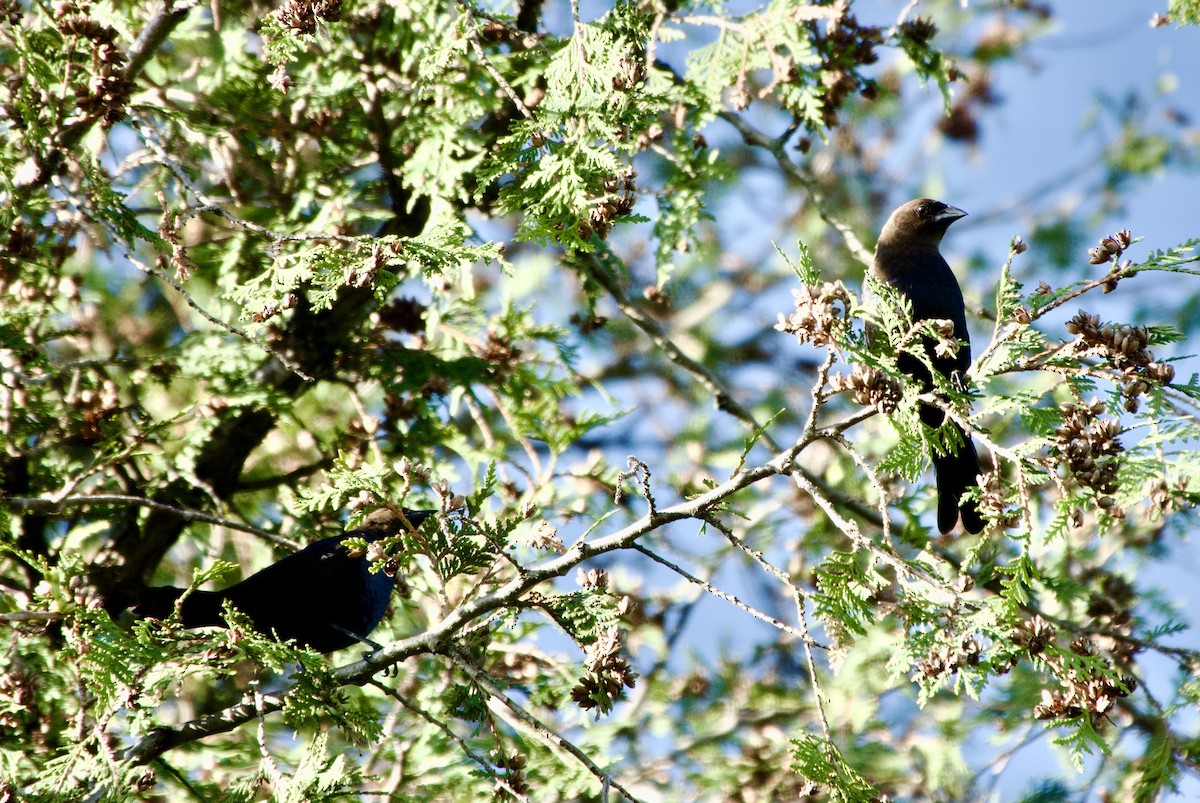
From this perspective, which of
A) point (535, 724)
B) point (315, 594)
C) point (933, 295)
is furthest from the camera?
point (933, 295)

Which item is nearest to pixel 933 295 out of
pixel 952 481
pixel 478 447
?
pixel 952 481

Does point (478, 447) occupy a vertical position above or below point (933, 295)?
below

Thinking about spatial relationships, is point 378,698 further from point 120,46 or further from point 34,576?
point 120,46

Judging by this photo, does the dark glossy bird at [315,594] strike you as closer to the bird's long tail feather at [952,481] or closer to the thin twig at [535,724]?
the thin twig at [535,724]

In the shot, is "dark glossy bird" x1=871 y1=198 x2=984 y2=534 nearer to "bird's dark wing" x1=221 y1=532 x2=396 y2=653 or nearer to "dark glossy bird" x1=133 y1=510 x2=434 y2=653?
"dark glossy bird" x1=133 y1=510 x2=434 y2=653

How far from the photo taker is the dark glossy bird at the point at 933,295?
3.57m

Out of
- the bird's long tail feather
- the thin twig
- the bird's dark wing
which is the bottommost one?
the thin twig

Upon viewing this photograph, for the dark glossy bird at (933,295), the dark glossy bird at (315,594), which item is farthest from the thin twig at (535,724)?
the dark glossy bird at (933,295)

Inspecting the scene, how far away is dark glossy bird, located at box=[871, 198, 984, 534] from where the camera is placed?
11.7 feet

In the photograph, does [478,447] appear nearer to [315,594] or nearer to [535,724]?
[315,594]

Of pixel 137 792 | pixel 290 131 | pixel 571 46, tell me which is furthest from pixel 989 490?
pixel 290 131

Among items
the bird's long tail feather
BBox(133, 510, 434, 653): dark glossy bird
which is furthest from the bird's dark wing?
the bird's long tail feather

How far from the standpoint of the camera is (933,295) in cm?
409

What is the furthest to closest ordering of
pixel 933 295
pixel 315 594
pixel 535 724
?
pixel 933 295
pixel 315 594
pixel 535 724
